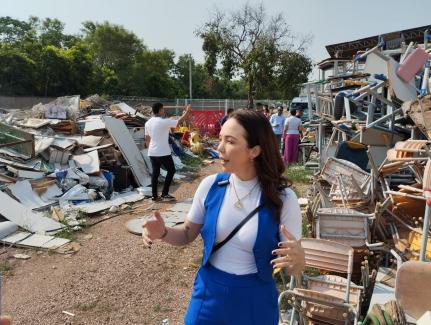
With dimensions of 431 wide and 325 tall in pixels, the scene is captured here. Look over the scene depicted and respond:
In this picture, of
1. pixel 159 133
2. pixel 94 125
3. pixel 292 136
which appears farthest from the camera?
pixel 292 136

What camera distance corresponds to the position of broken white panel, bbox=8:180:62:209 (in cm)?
651

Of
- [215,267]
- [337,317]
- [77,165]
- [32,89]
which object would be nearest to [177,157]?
[77,165]

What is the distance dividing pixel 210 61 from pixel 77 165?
57.8ft

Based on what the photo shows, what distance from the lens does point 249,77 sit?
77.4 feet

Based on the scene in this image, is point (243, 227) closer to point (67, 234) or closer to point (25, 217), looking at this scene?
point (67, 234)

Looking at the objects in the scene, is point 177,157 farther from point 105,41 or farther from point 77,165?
point 105,41

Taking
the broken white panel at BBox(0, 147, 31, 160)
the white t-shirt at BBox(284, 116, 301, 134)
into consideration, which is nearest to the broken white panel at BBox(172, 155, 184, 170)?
the white t-shirt at BBox(284, 116, 301, 134)

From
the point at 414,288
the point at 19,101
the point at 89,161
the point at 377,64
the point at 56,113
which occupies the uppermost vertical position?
the point at 19,101

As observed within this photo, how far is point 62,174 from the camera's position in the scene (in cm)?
764

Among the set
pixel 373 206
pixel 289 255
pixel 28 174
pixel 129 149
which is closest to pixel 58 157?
pixel 28 174

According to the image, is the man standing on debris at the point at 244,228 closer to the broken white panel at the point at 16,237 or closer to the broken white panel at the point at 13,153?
the broken white panel at the point at 16,237

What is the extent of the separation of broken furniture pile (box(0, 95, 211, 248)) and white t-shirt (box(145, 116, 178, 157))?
43.9 inches

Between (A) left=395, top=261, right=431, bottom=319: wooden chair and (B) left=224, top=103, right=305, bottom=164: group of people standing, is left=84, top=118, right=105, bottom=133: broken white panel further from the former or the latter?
(A) left=395, top=261, right=431, bottom=319: wooden chair

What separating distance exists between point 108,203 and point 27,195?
1.34 meters
